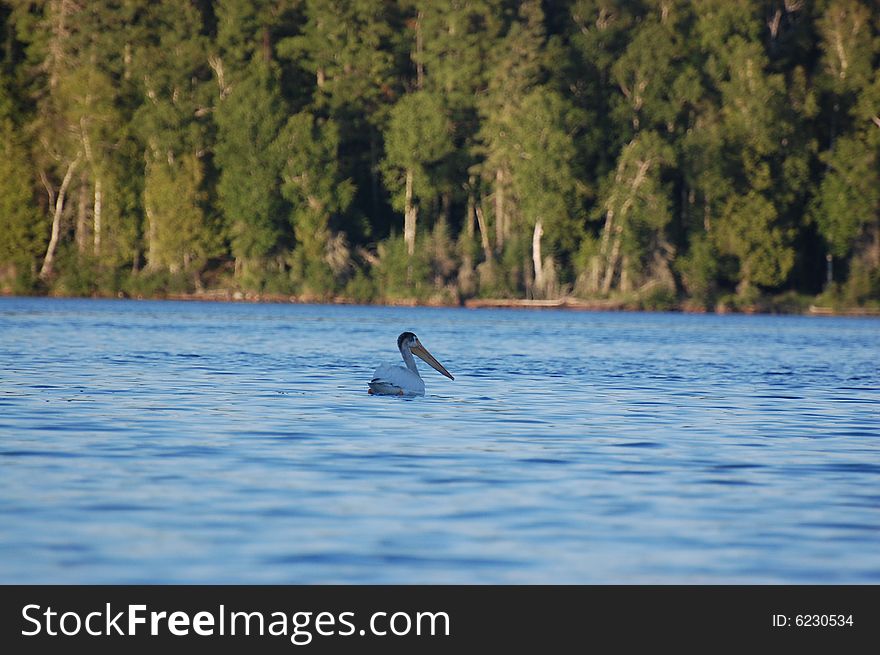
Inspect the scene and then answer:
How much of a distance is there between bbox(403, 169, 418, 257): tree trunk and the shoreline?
3385 mm

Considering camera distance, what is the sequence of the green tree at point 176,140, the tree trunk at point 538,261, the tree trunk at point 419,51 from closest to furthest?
the tree trunk at point 538,261
the green tree at point 176,140
the tree trunk at point 419,51

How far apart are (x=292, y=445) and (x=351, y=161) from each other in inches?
3087

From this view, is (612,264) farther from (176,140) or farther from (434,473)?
(434,473)

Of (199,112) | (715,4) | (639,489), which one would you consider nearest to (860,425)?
(639,489)

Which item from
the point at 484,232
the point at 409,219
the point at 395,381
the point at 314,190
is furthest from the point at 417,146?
the point at 395,381

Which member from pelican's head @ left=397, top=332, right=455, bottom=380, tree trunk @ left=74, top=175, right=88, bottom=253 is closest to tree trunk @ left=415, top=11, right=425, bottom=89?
tree trunk @ left=74, top=175, right=88, bottom=253

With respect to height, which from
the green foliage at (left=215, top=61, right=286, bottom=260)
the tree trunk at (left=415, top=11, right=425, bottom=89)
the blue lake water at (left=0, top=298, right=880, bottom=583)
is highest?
the tree trunk at (left=415, top=11, right=425, bottom=89)

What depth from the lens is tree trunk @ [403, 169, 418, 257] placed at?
8944 cm

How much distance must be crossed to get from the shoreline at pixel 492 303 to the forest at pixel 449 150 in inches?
12.1

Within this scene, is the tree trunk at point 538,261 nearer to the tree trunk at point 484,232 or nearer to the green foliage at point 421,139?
the tree trunk at point 484,232

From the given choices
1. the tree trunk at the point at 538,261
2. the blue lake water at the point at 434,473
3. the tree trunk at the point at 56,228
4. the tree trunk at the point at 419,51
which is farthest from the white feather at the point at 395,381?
the tree trunk at the point at 56,228

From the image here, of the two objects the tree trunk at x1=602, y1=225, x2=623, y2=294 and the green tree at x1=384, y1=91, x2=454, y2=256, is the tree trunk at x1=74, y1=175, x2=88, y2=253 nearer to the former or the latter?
the green tree at x1=384, y1=91, x2=454, y2=256

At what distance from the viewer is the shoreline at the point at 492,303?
82438 mm

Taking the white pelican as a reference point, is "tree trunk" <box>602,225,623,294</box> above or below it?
above
